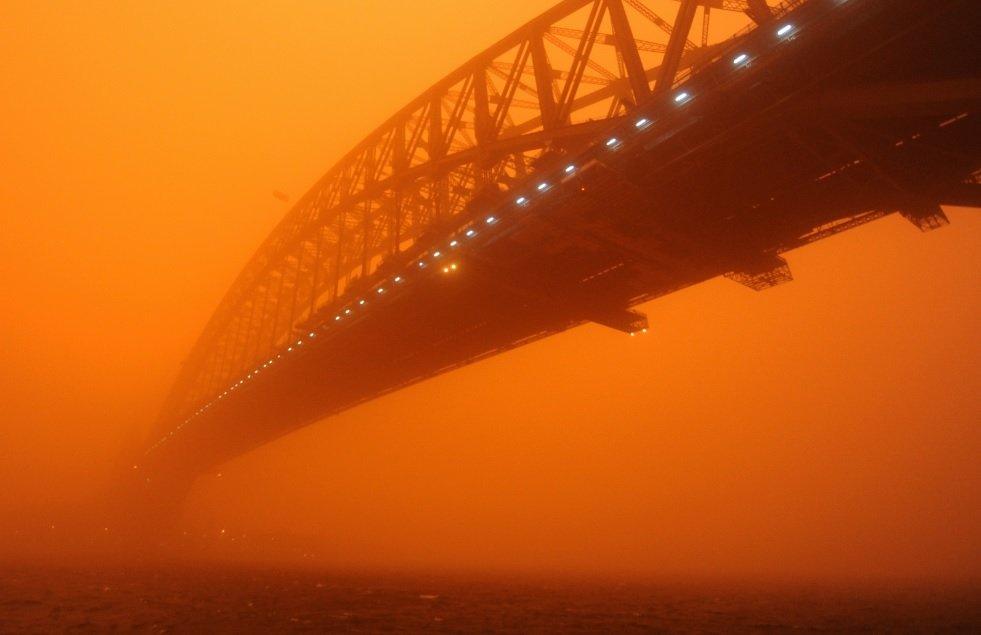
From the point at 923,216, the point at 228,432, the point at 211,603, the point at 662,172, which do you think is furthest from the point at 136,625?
the point at 228,432

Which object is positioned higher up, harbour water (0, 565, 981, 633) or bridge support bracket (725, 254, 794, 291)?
bridge support bracket (725, 254, 794, 291)

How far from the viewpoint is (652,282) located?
74.2 feet

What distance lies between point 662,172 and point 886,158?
16.3 ft

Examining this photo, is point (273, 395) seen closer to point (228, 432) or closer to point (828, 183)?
point (228, 432)

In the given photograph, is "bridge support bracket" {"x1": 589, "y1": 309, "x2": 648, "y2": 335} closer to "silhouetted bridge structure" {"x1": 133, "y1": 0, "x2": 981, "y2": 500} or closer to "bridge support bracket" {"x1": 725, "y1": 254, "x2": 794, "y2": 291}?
"silhouetted bridge structure" {"x1": 133, "y1": 0, "x2": 981, "y2": 500}

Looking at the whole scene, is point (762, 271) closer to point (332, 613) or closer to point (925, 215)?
point (925, 215)

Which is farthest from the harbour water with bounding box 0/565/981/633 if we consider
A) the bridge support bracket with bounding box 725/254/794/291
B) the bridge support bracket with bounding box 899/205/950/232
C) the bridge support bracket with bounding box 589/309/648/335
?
the bridge support bracket with bounding box 899/205/950/232

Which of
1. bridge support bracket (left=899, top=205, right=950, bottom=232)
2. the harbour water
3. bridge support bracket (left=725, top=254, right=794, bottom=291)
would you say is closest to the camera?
bridge support bracket (left=899, top=205, right=950, bottom=232)

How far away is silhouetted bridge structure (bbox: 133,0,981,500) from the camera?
38.0 ft

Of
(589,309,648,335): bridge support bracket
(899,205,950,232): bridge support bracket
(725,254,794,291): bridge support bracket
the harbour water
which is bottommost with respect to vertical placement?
the harbour water

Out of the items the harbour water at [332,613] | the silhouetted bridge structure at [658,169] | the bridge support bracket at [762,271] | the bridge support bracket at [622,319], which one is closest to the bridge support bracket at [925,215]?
the silhouetted bridge structure at [658,169]

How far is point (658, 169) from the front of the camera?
14992 mm

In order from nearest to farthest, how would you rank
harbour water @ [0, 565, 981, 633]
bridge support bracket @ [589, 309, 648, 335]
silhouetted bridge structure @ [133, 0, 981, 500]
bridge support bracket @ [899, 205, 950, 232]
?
silhouetted bridge structure @ [133, 0, 981, 500], bridge support bracket @ [899, 205, 950, 232], harbour water @ [0, 565, 981, 633], bridge support bracket @ [589, 309, 648, 335]

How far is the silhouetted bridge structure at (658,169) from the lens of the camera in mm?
11594
